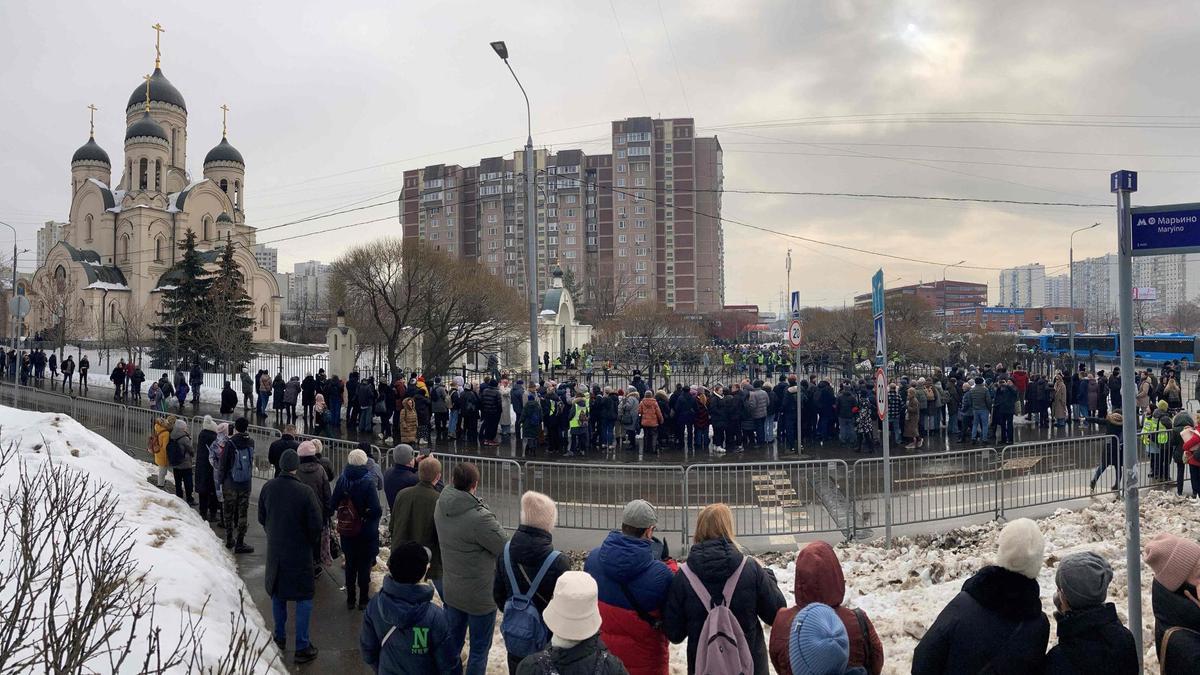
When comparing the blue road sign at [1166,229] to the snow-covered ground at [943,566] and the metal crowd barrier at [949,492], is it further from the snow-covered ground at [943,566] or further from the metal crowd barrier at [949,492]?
the metal crowd barrier at [949,492]

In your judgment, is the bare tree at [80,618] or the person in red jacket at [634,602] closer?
the bare tree at [80,618]

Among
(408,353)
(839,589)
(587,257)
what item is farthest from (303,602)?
(587,257)

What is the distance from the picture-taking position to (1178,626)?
3.55 m

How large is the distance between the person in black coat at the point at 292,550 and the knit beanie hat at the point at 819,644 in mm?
4502

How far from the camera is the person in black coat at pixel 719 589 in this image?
4.01 metres

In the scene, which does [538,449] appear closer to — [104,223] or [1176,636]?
[1176,636]

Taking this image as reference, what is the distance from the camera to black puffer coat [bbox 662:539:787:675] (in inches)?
158

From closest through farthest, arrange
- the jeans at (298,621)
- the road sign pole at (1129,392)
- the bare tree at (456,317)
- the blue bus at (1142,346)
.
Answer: the road sign pole at (1129,392) < the jeans at (298,621) < the bare tree at (456,317) < the blue bus at (1142,346)

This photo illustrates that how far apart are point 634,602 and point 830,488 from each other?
28.5 ft

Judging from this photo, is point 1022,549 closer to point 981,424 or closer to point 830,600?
point 830,600

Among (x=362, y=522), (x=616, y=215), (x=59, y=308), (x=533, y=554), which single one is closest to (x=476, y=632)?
(x=533, y=554)

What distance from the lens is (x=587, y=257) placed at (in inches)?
4321

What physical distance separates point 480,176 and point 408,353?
83.4 meters

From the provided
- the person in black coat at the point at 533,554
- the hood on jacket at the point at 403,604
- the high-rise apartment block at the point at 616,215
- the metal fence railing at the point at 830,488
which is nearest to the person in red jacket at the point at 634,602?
the person in black coat at the point at 533,554
